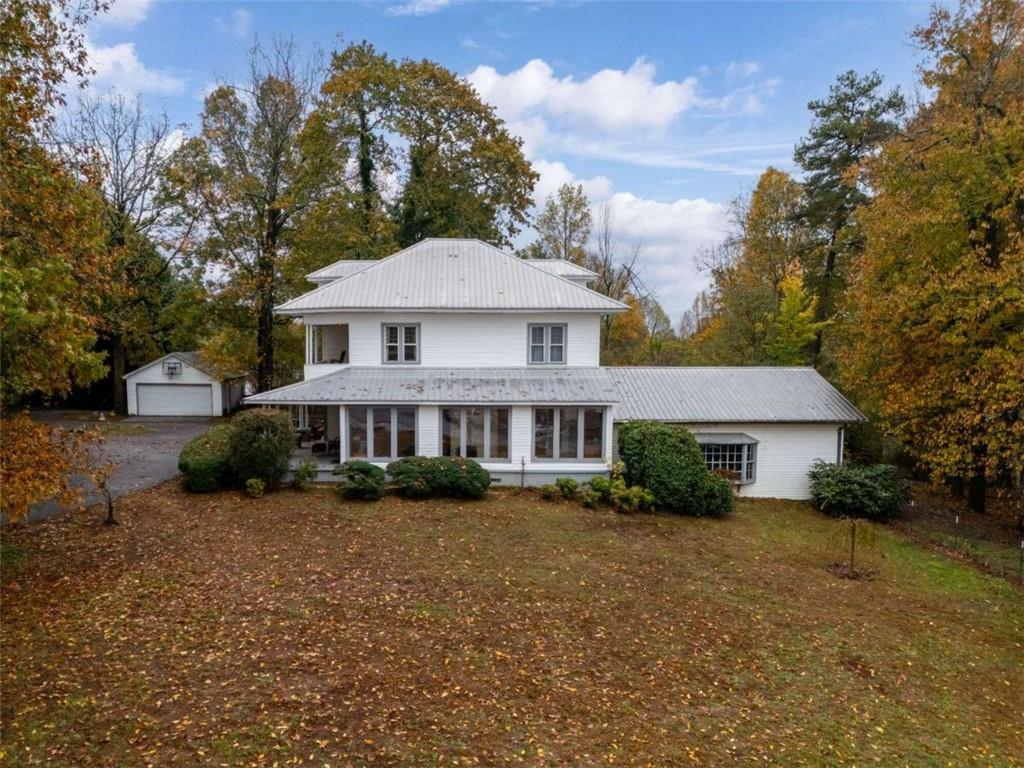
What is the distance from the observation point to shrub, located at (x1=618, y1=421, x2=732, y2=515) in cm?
1767

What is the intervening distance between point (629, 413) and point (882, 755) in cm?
1409

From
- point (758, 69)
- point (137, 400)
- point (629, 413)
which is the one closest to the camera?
point (758, 69)

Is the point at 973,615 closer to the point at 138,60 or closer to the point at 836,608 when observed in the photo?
the point at 836,608

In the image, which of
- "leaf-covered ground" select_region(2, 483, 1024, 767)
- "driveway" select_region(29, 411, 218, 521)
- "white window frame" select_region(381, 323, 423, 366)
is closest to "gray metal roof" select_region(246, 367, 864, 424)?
"white window frame" select_region(381, 323, 423, 366)

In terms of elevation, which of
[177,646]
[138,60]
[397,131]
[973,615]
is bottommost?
[973,615]

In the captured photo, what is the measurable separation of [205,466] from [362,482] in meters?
4.46

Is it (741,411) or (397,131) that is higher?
(397,131)

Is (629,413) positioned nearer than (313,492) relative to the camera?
No

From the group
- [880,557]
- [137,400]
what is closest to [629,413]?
[880,557]

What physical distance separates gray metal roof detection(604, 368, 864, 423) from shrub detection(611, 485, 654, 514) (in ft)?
11.5

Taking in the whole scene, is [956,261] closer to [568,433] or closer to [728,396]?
[728,396]

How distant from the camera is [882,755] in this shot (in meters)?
6.96

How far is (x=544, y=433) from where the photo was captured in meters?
19.2

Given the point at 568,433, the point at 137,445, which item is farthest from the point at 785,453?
the point at 137,445
